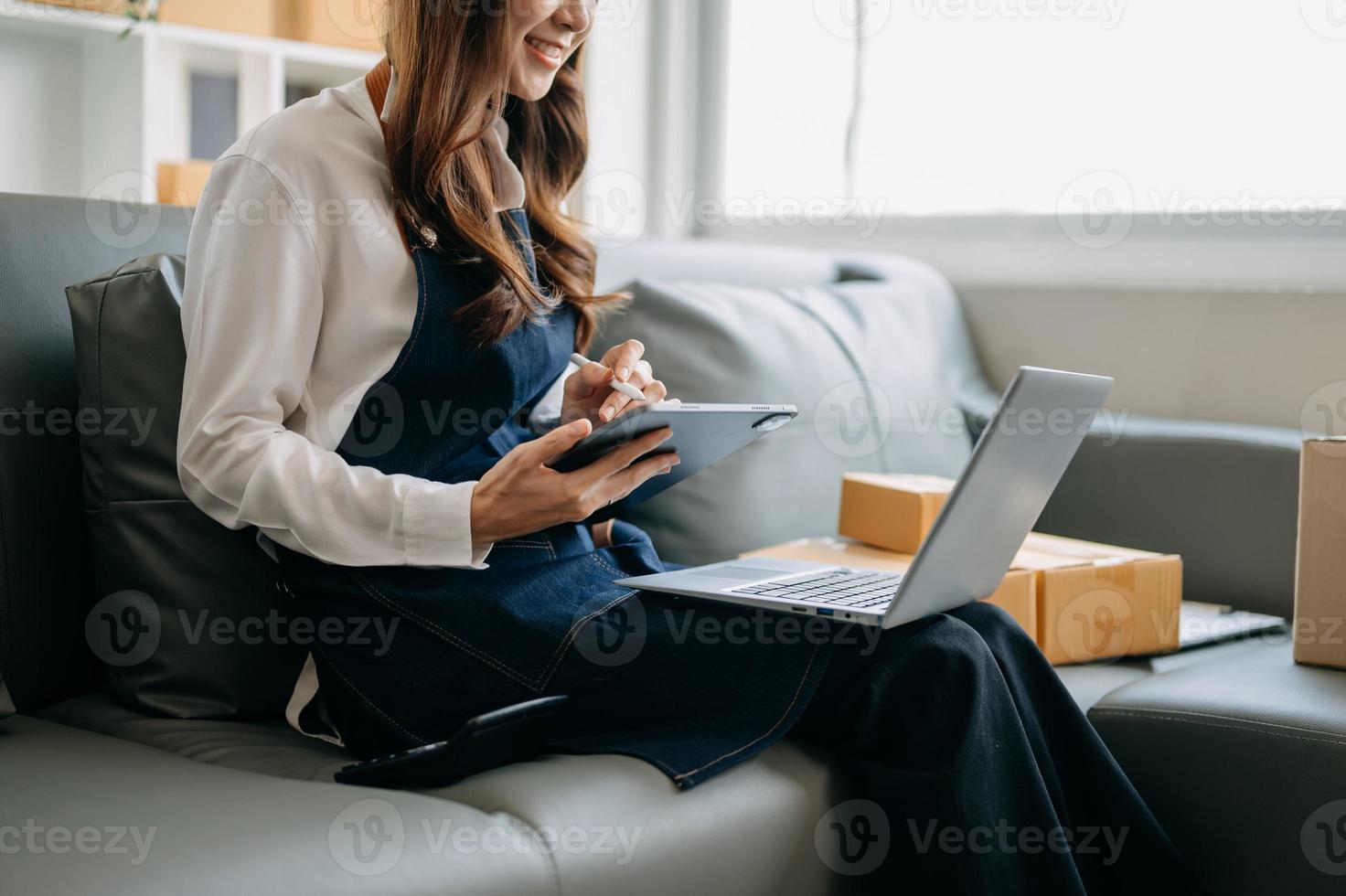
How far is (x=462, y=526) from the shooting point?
105 cm

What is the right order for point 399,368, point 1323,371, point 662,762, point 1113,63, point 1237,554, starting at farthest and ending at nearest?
point 1113,63 < point 1323,371 < point 1237,554 < point 399,368 < point 662,762

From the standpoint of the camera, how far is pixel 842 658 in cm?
109

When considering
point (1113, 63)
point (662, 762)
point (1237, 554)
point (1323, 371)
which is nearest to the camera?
point (662, 762)

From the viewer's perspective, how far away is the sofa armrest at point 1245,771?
1.15 m

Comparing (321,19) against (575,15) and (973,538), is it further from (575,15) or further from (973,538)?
(973,538)

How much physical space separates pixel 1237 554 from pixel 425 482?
1239 mm

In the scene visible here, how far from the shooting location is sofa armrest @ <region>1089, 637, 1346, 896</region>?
115cm

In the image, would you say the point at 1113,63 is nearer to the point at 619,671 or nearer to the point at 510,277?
the point at 510,277

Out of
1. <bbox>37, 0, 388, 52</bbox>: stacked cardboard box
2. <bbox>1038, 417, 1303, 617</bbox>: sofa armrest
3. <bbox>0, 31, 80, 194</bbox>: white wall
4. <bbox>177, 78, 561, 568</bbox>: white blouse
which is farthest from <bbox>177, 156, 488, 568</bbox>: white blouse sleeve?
<bbox>0, 31, 80, 194</bbox>: white wall

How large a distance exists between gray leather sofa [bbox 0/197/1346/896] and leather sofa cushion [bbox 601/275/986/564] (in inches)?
18.2

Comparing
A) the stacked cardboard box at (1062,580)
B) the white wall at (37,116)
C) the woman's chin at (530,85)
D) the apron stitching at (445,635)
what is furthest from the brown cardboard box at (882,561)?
the white wall at (37,116)

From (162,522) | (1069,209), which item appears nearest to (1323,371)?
(1069,209)

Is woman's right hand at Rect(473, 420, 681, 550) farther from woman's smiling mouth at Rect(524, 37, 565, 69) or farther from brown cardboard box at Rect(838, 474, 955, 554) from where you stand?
brown cardboard box at Rect(838, 474, 955, 554)

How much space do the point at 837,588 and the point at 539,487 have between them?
12.3 inches
